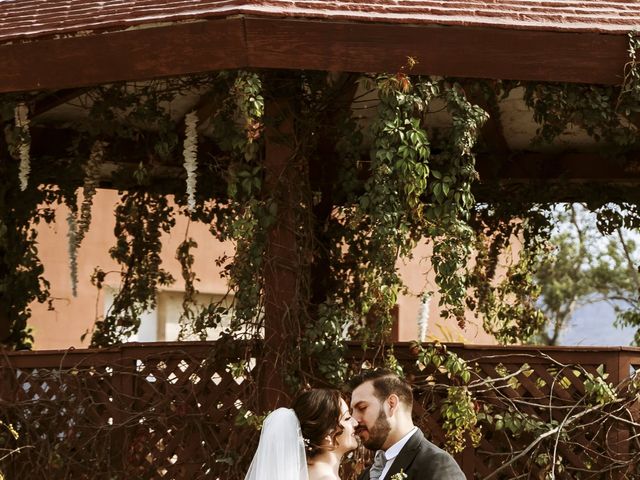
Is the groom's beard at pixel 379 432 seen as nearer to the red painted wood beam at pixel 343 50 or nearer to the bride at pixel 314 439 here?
the bride at pixel 314 439

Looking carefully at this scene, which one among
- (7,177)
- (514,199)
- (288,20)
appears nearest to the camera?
(288,20)

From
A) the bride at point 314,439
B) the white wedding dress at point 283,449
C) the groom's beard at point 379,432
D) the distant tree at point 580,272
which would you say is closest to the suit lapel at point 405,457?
the groom's beard at point 379,432

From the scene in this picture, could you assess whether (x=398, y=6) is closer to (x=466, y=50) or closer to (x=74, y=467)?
(x=466, y=50)

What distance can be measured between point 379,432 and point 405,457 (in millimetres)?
174

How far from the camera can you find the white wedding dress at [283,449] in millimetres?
5766

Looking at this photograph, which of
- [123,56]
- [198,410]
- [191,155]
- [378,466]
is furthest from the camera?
[191,155]

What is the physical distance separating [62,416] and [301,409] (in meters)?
2.92

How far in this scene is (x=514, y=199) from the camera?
10.5 metres

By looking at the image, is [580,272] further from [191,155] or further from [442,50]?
[442,50]

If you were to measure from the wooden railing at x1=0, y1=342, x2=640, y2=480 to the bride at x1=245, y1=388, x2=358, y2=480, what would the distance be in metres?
1.51

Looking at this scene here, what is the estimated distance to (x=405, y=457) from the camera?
5758 millimetres

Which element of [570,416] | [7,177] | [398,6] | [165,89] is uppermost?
[398,6]

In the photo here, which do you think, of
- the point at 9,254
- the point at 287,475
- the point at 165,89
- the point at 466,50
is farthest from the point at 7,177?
the point at 287,475

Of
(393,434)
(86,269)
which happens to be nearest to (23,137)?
(393,434)
